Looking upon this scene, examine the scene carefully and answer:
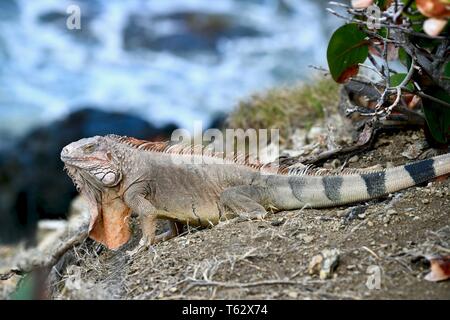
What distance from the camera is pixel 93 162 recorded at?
5480 millimetres

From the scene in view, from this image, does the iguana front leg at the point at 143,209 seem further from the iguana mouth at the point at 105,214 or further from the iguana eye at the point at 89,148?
the iguana eye at the point at 89,148

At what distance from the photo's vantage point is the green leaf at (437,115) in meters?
5.26

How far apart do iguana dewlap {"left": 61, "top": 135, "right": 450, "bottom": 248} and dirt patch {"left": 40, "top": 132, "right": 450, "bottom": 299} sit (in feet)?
0.58

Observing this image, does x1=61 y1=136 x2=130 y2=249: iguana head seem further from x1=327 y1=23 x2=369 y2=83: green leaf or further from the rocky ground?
x1=327 y1=23 x2=369 y2=83: green leaf

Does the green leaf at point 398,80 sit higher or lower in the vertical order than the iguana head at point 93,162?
higher

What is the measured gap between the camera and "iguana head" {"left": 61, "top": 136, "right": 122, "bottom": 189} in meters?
5.46

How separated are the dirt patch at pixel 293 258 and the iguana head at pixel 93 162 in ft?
2.06

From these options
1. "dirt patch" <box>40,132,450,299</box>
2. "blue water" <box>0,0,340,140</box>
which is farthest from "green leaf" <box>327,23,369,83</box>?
"blue water" <box>0,0,340,140</box>

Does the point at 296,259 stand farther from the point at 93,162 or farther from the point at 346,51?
the point at 93,162

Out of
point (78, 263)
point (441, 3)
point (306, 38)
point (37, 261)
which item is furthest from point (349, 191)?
point (306, 38)

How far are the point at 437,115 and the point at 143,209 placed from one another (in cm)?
245

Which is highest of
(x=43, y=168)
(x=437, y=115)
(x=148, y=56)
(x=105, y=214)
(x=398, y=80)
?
(x=398, y=80)

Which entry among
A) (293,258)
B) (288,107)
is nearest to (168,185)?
(293,258)

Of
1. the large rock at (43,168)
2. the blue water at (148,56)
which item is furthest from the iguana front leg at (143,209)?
the blue water at (148,56)
